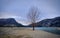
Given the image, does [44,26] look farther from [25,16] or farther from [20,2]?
[20,2]

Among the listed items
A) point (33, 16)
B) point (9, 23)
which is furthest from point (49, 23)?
point (9, 23)

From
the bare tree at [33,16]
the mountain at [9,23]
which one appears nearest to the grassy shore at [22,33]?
the mountain at [9,23]

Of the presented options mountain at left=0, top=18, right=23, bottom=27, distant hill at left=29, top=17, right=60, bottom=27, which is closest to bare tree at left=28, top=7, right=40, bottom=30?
distant hill at left=29, top=17, right=60, bottom=27

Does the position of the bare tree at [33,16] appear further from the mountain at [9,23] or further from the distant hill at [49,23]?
the mountain at [9,23]

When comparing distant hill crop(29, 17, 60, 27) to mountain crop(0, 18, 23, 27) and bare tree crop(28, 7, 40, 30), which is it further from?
mountain crop(0, 18, 23, 27)

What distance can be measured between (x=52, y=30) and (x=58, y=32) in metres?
0.13

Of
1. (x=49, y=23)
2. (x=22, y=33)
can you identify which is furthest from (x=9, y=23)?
(x=49, y=23)

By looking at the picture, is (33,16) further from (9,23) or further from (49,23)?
(9,23)

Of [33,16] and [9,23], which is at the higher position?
[33,16]

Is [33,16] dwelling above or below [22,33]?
above

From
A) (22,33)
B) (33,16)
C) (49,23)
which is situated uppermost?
(33,16)

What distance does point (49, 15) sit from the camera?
6.51 feet

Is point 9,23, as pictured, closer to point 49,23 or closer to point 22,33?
point 22,33

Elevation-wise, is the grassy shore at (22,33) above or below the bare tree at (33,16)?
below
